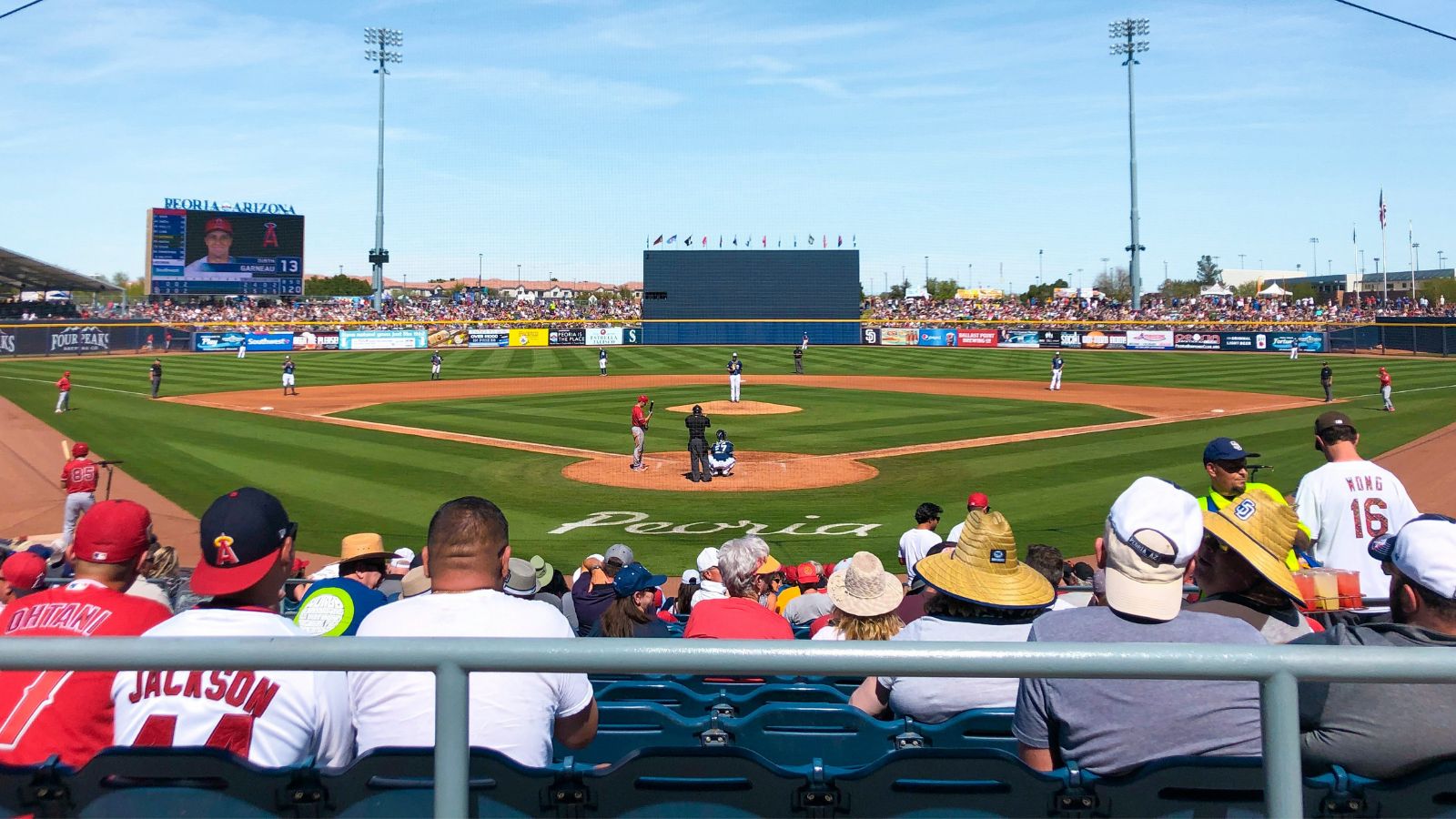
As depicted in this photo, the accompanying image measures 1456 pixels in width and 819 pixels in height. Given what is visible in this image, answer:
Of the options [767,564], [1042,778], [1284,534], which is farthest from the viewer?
[767,564]

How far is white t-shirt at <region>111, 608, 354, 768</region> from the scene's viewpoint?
2957mm

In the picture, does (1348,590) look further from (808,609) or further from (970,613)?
(808,609)

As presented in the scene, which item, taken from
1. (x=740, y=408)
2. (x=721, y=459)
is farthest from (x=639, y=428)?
(x=740, y=408)

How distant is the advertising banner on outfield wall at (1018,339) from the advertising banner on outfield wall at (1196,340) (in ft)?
29.7

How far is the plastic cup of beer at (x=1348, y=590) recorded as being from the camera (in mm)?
5559

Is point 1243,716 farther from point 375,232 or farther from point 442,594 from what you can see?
point 375,232

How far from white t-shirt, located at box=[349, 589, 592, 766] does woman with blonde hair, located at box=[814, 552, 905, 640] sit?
2185 millimetres

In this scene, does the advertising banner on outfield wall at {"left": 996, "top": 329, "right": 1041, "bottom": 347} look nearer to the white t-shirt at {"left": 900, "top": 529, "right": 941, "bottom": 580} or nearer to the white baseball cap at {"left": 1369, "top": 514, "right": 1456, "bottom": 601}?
the white t-shirt at {"left": 900, "top": 529, "right": 941, "bottom": 580}

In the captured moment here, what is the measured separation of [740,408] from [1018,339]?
44981mm

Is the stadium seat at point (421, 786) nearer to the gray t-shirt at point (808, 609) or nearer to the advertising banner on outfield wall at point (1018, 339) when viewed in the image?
the gray t-shirt at point (808, 609)

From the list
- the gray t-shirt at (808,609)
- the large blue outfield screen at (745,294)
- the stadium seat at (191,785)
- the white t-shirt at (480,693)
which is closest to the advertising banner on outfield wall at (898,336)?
the large blue outfield screen at (745,294)

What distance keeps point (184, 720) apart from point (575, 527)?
45.9 feet

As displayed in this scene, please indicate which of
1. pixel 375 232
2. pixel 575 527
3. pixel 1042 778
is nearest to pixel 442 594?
pixel 1042 778

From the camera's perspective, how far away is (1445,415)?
1160 inches
